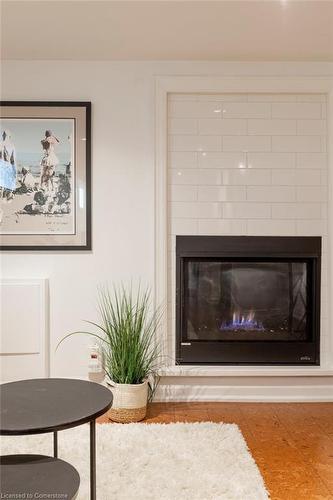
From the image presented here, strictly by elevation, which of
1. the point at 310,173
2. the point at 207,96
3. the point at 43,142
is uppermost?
the point at 207,96

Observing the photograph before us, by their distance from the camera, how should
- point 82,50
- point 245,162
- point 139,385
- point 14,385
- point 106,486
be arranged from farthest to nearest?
point 245,162 → point 82,50 → point 139,385 → point 106,486 → point 14,385

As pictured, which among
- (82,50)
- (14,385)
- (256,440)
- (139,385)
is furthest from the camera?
(82,50)

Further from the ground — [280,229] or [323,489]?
[280,229]

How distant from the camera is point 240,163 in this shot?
3088 mm

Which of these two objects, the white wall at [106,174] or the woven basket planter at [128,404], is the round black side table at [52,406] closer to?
the woven basket planter at [128,404]

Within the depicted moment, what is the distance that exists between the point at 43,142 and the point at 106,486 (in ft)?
7.34

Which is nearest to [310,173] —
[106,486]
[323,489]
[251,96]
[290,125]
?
[290,125]

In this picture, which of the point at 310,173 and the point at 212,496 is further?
the point at 310,173

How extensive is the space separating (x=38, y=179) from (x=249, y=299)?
1747 mm

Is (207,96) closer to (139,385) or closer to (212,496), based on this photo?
(139,385)

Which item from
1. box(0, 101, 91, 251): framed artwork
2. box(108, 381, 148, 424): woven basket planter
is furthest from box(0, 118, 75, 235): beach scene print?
box(108, 381, 148, 424): woven basket planter

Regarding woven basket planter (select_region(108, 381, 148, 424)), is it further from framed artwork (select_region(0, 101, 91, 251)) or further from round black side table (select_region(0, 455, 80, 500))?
round black side table (select_region(0, 455, 80, 500))

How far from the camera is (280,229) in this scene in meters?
3.09

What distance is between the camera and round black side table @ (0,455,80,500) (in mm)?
1283
